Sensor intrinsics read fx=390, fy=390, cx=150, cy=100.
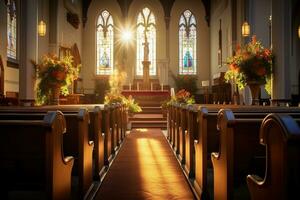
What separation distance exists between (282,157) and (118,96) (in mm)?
8752

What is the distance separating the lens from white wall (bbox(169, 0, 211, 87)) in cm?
1842

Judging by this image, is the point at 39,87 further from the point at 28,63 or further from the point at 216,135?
the point at 216,135

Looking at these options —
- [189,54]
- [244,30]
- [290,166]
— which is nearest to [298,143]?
[290,166]

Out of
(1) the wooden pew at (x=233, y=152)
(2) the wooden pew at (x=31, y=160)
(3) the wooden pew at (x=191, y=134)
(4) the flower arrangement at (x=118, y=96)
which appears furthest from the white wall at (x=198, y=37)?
(2) the wooden pew at (x=31, y=160)

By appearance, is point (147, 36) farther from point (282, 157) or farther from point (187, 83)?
point (282, 157)

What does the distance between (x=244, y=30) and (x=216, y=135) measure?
7.62 m

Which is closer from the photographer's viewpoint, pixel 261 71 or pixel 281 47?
pixel 261 71

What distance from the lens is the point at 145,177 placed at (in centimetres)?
441

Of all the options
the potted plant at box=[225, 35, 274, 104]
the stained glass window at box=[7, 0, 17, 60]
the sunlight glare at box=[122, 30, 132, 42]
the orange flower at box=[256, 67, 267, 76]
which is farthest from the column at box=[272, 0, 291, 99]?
the sunlight glare at box=[122, 30, 132, 42]

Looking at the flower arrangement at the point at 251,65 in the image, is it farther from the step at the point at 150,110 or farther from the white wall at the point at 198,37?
the white wall at the point at 198,37

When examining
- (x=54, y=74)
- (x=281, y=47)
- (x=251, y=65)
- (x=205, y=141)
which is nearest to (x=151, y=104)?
(x=54, y=74)

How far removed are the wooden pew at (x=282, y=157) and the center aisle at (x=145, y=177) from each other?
6.66ft

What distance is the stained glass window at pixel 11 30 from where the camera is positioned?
11.2m

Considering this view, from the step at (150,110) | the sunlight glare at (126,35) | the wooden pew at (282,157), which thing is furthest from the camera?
the sunlight glare at (126,35)
